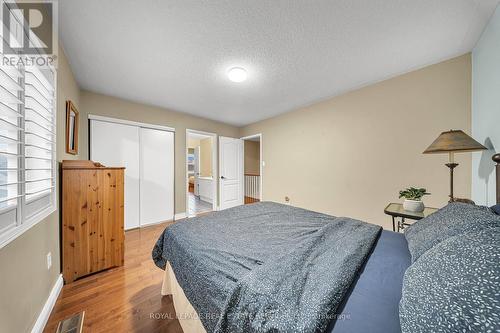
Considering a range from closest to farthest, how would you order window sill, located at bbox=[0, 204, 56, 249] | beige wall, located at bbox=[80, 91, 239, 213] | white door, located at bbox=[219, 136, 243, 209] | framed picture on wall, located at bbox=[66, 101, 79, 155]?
1. window sill, located at bbox=[0, 204, 56, 249]
2. framed picture on wall, located at bbox=[66, 101, 79, 155]
3. beige wall, located at bbox=[80, 91, 239, 213]
4. white door, located at bbox=[219, 136, 243, 209]

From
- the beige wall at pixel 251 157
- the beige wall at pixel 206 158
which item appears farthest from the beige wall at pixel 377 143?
the beige wall at pixel 206 158

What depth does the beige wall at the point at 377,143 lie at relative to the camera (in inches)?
80.6

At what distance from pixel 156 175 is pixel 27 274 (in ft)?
8.23

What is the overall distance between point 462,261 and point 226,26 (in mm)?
2067

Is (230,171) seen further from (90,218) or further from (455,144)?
(455,144)

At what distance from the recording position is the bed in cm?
52

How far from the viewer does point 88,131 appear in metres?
2.88

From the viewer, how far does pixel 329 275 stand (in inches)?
30.6

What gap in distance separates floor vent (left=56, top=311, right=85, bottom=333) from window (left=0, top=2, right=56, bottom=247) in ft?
2.53

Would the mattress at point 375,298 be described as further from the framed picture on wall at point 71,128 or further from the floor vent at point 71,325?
the framed picture on wall at point 71,128

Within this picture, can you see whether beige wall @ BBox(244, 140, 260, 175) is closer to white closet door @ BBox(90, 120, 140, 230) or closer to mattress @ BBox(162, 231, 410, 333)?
white closet door @ BBox(90, 120, 140, 230)

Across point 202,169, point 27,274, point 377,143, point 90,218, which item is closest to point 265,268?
point 27,274

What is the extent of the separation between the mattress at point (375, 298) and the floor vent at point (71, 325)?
2.32 ft

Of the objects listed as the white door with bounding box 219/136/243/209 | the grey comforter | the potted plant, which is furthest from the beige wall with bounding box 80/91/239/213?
the potted plant
